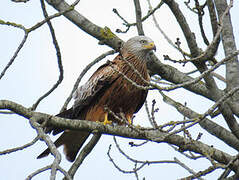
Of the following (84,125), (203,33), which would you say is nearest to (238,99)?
(203,33)

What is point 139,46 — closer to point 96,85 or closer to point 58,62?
point 96,85

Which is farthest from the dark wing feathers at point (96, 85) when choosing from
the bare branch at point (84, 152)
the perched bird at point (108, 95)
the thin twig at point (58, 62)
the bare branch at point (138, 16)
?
the thin twig at point (58, 62)

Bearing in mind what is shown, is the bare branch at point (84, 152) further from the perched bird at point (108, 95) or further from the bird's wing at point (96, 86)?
the bird's wing at point (96, 86)

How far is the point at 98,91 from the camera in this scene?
20.7 feet

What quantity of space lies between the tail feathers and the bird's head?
155 centimetres

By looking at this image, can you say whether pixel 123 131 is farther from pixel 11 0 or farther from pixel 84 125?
pixel 11 0

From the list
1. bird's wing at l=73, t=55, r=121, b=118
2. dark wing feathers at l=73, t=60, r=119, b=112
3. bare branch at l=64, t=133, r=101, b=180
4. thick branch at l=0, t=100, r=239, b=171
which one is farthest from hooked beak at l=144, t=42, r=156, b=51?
thick branch at l=0, t=100, r=239, b=171

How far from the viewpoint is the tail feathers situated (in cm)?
624

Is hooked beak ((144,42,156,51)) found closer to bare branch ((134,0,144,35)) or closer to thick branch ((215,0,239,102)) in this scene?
bare branch ((134,0,144,35))

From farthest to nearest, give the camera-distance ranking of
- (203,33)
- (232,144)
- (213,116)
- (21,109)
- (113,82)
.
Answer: (113,82) → (213,116) → (232,144) → (203,33) → (21,109)

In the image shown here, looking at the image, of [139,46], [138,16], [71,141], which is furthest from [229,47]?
[71,141]

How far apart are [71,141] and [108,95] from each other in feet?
3.15

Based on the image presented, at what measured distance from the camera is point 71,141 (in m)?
6.45

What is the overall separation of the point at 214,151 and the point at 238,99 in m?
0.88
